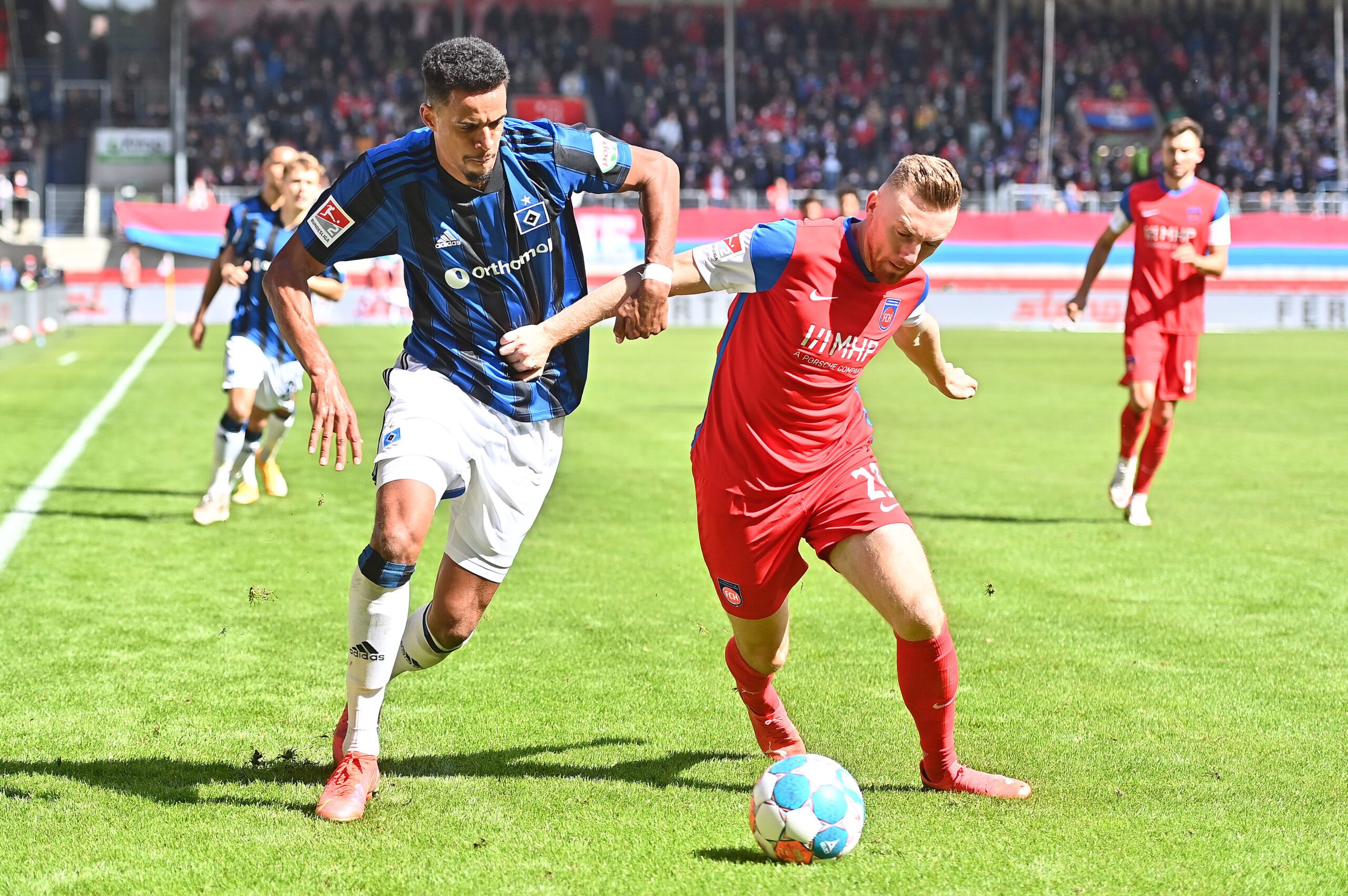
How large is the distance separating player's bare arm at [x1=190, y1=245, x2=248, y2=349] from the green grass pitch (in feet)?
4.08

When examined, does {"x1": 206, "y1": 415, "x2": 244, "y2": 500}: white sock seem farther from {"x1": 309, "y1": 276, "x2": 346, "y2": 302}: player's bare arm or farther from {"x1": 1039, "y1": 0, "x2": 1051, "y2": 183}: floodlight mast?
{"x1": 1039, "y1": 0, "x2": 1051, "y2": 183}: floodlight mast

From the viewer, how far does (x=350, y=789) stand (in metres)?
4.13

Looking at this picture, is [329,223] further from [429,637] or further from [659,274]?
[429,637]

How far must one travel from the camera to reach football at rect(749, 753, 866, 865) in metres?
3.74

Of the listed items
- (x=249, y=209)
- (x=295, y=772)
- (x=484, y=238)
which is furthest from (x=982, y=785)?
(x=249, y=209)

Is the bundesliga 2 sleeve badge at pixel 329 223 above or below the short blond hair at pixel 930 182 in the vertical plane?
below

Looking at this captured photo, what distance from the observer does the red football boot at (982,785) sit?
429 centimetres

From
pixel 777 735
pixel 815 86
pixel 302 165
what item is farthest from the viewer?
pixel 815 86

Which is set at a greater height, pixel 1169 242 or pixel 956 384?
pixel 1169 242

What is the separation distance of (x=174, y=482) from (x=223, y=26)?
38991 millimetres

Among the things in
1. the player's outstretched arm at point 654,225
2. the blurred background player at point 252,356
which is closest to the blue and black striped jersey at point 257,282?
the blurred background player at point 252,356

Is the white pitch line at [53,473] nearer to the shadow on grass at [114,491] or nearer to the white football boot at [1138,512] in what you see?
the shadow on grass at [114,491]

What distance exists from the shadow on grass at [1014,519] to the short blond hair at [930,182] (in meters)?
5.81

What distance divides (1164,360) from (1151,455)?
635 millimetres
